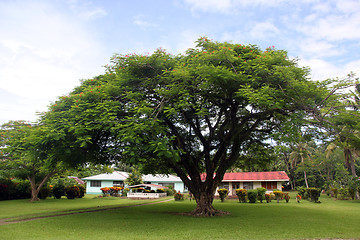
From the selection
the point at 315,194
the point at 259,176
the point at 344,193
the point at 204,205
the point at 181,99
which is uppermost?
the point at 181,99

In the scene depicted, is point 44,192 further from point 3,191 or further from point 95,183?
point 95,183

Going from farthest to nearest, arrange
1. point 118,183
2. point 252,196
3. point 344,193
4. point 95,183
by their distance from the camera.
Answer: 1. point 118,183
2. point 95,183
3. point 344,193
4. point 252,196

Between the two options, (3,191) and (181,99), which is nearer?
(181,99)

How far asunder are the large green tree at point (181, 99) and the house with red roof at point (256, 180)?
23.0m

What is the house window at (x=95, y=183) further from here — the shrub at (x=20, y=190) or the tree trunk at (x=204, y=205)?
the tree trunk at (x=204, y=205)

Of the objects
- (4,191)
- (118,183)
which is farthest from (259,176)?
(4,191)

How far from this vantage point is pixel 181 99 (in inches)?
491

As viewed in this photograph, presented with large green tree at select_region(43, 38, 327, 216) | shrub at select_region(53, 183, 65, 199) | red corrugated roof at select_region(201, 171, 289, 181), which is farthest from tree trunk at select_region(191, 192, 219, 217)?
shrub at select_region(53, 183, 65, 199)

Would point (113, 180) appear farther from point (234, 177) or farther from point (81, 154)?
point (81, 154)

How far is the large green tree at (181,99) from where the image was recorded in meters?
11.1

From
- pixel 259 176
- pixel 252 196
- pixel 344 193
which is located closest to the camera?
pixel 252 196

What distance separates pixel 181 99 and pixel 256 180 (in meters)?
27.8

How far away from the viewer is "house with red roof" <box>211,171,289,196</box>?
1427 inches

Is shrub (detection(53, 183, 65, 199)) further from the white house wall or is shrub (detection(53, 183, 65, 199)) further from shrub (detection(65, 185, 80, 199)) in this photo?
the white house wall
